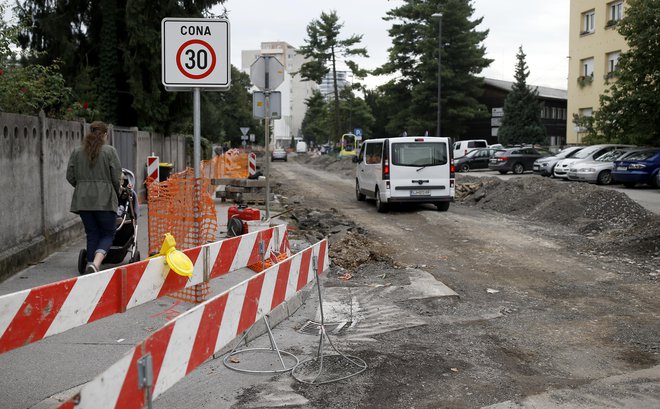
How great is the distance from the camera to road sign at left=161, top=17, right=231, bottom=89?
6.86 m

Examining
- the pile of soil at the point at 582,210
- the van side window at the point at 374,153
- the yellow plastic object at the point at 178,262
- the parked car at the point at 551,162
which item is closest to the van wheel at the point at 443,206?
the pile of soil at the point at 582,210

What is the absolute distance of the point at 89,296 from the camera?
428cm

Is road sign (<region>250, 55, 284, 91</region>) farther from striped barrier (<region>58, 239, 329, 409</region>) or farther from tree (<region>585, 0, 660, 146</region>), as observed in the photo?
tree (<region>585, 0, 660, 146</region>)

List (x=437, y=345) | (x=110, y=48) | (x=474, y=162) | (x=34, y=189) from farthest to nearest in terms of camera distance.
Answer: (x=474, y=162)
(x=110, y=48)
(x=34, y=189)
(x=437, y=345)

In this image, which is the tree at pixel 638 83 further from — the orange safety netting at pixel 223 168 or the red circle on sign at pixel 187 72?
the red circle on sign at pixel 187 72

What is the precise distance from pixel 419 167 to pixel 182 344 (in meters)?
15.1

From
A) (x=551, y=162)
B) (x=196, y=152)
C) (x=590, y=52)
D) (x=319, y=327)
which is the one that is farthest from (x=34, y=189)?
(x=590, y=52)

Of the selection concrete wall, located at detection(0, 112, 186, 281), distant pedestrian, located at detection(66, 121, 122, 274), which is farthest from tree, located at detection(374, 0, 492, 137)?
distant pedestrian, located at detection(66, 121, 122, 274)

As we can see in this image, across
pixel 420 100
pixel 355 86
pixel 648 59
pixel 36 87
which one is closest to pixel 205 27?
pixel 36 87

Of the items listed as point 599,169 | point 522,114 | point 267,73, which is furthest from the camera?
point 522,114

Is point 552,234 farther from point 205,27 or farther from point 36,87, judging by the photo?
point 36,87

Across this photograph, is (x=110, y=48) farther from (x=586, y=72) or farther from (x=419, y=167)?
(x=586, y=72)

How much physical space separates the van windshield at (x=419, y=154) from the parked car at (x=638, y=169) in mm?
10986

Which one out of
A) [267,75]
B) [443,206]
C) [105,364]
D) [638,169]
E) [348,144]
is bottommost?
[105,364]
